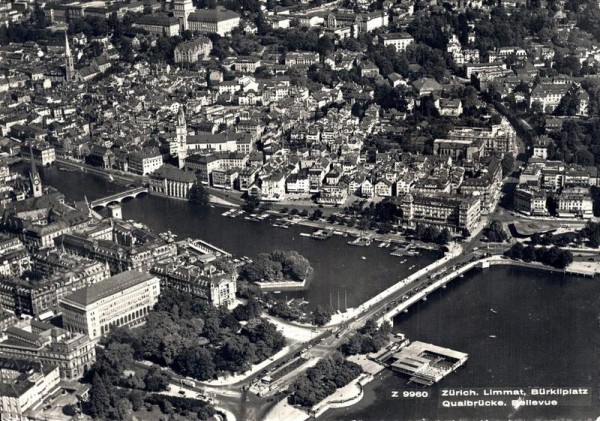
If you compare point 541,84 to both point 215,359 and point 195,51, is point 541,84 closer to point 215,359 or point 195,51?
point 195,51

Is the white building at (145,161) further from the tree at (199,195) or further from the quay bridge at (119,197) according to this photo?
the tree at (199,195)

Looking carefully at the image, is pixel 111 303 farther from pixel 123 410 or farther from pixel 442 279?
pixel 442 279

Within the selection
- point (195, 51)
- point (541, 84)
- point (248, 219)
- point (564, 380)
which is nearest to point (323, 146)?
point (248, 219)

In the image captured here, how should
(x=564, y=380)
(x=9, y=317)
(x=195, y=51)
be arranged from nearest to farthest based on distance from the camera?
(x=564, y=380) < (x=9, y=317) < (x=195, y=51)

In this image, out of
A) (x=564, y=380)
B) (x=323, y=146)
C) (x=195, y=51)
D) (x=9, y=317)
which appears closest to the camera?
(x=564, y=380)

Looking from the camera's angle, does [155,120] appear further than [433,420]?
Yes

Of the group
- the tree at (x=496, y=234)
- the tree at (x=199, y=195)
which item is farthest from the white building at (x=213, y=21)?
the tree at (x=496, y=234)

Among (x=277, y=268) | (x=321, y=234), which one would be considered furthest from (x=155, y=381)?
(x=321, y=234)

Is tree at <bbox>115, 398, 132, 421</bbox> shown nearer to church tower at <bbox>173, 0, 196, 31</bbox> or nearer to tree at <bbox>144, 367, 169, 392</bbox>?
tree at <bbox>144, 367, 169, 392</bbox>
